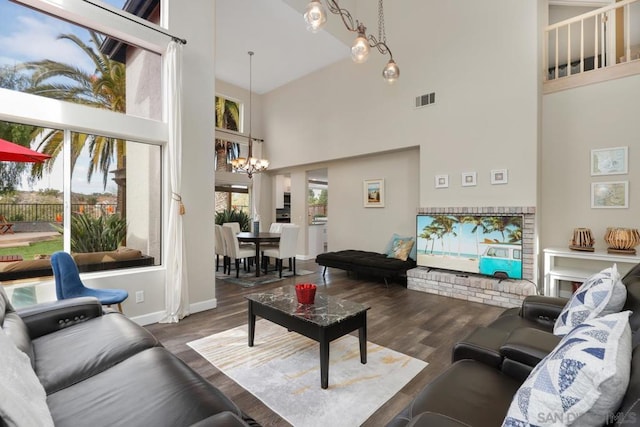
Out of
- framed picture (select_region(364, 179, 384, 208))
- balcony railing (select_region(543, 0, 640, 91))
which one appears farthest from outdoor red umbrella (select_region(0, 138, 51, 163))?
balcony railing (select_region(543, 0, 640, 91))

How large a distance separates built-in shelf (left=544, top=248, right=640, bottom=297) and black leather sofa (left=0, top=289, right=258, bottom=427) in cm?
444

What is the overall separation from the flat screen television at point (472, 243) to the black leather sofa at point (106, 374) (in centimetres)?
434

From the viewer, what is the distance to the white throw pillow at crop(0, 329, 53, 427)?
33.0 inches

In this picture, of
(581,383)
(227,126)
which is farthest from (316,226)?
(581,383)

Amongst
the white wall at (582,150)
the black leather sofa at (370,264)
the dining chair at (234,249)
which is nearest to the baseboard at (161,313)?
the dining chair at (234,249)

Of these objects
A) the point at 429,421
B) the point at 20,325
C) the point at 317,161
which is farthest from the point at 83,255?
the point at 317,161

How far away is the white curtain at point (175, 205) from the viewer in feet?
11.8

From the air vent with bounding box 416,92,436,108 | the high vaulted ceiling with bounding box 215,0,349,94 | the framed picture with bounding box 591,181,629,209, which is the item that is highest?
the high vaulted ceiling with bounding box 215,0,349,94

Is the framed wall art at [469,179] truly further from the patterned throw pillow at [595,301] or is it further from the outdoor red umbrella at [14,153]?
the outdoor red umbrella at [14,153]

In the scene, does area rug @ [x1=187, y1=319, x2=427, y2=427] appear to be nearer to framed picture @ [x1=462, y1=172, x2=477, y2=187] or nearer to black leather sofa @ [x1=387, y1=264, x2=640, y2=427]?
black leather sofa @ [x1=387, y1=264, x2=640, y2=427]

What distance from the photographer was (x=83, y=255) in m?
3.29

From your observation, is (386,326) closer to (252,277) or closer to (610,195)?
(252,277)

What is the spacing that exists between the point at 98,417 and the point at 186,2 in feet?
14.7

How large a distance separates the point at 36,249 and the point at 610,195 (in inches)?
273
